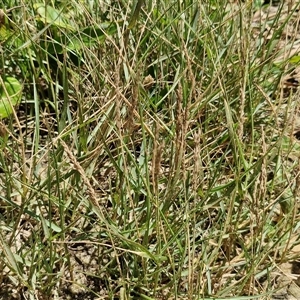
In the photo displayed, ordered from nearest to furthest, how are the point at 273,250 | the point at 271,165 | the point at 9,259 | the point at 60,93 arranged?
1. the point at 9,259
2. the point at 273,250
3. the point at 271,165
4. the point at 60,93

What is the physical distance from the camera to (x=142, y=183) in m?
1.17

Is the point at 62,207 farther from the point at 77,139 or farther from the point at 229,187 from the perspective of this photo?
the point at 229,187

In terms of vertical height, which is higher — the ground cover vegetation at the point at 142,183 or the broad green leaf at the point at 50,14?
the broad green leaf at the point at 50,14

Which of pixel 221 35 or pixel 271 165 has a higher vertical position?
pixel 221 35

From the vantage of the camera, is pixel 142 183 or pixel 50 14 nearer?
pixel 142 183

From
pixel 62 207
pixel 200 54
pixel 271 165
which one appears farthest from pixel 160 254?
pixel 200 54

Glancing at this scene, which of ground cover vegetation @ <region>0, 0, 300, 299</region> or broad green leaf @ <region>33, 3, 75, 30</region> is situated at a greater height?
broad green leaf @ <region>33, 3, 75, 30</region>

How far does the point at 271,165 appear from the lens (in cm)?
140

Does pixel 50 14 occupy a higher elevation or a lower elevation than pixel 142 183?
higher

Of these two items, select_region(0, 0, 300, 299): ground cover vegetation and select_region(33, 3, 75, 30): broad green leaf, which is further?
select_region(33, 3, 75, 30): broad green leaf

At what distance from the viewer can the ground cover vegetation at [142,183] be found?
1033 mm

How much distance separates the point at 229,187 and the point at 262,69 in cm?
38

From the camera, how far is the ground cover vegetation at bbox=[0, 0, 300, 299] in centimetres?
103

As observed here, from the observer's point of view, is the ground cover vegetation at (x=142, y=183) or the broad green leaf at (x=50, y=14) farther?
the broad green leaf at (x=50, y=14)
